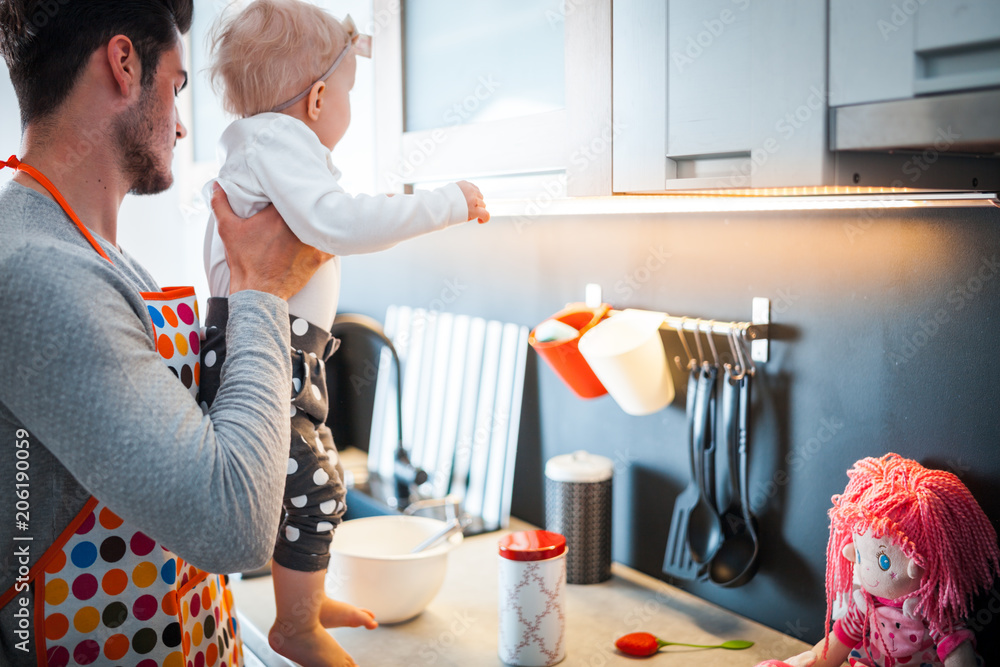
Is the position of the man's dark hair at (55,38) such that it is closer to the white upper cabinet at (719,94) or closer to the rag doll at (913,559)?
the white upper cabinet at (719,94)

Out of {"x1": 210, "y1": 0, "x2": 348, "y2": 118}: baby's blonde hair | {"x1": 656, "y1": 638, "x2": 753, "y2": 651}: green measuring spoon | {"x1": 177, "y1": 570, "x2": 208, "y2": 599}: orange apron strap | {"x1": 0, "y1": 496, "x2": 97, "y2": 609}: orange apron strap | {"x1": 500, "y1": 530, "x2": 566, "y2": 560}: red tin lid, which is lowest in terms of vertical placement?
{"x1": 656, "y1": 638, "x2": 753, "y2": 651}: green measuring spoon

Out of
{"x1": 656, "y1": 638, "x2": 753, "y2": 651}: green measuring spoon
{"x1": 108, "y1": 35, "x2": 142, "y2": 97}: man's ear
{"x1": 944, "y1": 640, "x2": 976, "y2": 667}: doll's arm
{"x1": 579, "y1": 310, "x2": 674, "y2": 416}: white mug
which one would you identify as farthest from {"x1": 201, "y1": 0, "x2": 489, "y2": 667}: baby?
{"x1": 944, "y1": 640, "x2": 976, "y2": 667}: doll's arm

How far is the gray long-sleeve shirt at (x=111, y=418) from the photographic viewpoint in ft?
2.30

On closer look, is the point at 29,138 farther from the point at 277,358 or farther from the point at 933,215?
the point at 933,215

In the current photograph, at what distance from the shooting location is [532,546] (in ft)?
4.15

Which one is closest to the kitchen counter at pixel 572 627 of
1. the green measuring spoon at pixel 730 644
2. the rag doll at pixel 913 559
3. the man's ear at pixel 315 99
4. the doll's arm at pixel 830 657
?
the green measuring spoon at pixel 730 644

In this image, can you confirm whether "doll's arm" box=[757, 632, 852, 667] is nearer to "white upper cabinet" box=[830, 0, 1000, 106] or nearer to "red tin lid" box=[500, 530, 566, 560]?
"red tin lid" box=[500, 530, 566, 560]

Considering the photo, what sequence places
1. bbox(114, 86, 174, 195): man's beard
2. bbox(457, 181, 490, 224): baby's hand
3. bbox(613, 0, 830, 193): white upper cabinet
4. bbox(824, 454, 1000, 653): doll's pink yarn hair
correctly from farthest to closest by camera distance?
bbox(457, 181, 490, 224): baby's hand → bbox(824, 454, 1000, 653): doll's pink yarn hair → bbox(114, 86, 174, 195): man's beard → bbox(613, 0, 830, 193): white upper cabinet

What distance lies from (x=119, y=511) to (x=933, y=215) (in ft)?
3.32

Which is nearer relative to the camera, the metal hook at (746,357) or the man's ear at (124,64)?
the man's ear at (124,64)

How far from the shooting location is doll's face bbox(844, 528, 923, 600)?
1005 mm

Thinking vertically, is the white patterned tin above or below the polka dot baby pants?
below

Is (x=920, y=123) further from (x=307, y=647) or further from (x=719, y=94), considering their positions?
(x=307, y=647)

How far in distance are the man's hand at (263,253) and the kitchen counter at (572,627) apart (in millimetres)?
609
